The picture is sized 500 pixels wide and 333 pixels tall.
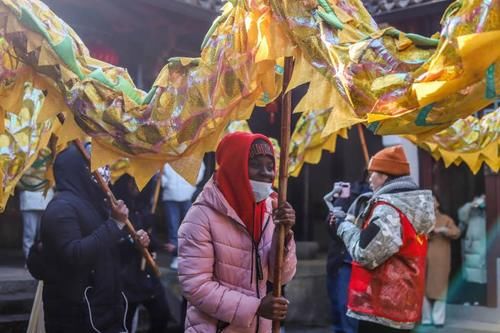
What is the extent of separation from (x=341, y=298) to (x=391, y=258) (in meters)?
1.99

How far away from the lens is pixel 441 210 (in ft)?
28.0

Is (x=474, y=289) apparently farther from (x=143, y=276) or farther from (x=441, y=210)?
(x=143, y=276)

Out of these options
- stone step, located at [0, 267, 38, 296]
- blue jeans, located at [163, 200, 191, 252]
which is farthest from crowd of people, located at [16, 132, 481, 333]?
blue jeans, located at [163, 200, 191, 252]

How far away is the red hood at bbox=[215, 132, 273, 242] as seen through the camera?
3072 mm

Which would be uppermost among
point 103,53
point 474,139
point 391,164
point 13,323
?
point 103,53

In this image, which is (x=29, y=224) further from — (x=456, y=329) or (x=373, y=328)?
(x=456, y=329)

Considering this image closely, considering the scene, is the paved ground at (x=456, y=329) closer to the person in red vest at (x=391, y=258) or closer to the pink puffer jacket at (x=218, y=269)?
the person in red vest at (x=391, y=258)

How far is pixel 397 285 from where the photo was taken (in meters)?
3.90

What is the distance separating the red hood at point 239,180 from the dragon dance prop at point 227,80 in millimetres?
98

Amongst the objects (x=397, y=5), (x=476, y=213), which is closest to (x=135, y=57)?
(x=397, y=5)

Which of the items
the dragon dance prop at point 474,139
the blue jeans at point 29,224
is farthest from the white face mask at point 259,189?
the blue jeans at point 29,224

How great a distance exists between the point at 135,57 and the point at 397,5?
334 cm

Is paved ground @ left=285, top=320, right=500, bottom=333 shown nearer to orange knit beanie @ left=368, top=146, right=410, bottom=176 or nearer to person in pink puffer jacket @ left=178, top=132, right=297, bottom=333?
orange knit beanie @ left=368, top=146, right=410, bottom=176

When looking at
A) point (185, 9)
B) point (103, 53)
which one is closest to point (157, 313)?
point (185, 9)
